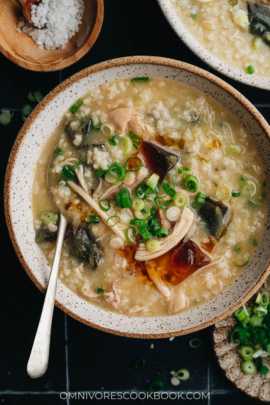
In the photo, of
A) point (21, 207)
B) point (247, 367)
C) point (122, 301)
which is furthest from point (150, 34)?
point (247, 367)

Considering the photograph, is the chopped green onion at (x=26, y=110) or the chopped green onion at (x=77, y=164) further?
the chopped green onion at (x=26, y=110)

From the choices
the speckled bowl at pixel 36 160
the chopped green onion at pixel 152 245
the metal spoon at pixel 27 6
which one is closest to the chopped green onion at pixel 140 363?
the speckled bowl at pixel 36 160

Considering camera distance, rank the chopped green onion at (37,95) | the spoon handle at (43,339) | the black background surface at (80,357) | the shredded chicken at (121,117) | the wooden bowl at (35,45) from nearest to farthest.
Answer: the spoon handle at (43,339)
the shredded chicken at (121,117)
the wooden bowl at (35,45)
the chopped green onion at (37,95)
the black background surface at (80,357)

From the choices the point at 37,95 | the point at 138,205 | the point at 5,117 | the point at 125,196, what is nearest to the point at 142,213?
the point at 138,205

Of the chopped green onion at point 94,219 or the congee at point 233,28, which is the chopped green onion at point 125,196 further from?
the congee at point 233,28

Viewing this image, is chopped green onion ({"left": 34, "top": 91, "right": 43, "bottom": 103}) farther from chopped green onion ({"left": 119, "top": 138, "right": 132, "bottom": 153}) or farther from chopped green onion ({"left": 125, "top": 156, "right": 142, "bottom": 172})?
chopped green onion ({"left": 125, "top": 156, "right": 142, "bottom": 172})

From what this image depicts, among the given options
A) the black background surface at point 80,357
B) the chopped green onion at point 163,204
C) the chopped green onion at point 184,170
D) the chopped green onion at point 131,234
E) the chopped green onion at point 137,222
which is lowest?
the black background surface at point 80,357

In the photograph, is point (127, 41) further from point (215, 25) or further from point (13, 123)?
point (13, 123)
